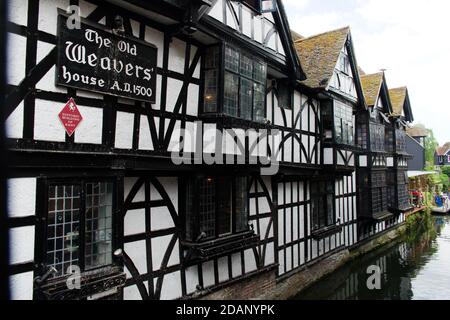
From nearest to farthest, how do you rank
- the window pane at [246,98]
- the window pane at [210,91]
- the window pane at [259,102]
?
the window pane at [210,91] → the window pane at [246,98] → the window pane at [259,102]

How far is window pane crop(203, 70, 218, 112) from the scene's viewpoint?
778cm

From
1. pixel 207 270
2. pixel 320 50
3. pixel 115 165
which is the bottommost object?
pixel 207 270

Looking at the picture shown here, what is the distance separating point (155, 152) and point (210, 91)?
7.07 feet

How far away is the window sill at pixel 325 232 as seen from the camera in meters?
13.0

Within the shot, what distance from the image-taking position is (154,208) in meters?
6.91

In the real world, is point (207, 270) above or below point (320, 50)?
below

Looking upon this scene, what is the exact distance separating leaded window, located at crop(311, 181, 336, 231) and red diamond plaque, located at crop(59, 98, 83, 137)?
10.2m

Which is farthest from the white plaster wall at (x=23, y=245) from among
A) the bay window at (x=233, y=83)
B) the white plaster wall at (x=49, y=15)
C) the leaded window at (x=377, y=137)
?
the leaded window at (x=377, y=137)

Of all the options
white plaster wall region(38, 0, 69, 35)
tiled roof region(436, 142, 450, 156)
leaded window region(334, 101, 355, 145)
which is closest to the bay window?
white plaster wall region(38, 0, 69, 35)

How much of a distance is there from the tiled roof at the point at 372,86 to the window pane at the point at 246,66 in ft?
40.2

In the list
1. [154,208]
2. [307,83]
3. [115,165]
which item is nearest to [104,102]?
[115,165]

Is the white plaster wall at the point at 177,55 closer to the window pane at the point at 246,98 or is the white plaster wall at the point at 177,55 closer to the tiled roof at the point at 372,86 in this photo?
the window pane at the point at 246,98
